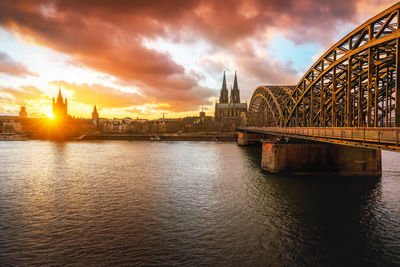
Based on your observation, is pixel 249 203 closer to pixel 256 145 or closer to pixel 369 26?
pixel 369 26

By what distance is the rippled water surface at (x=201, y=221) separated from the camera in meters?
14.3

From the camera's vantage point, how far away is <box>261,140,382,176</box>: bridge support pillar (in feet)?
109

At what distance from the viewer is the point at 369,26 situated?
76.1 ft

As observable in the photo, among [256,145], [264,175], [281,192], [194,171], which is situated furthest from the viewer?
[256,145]

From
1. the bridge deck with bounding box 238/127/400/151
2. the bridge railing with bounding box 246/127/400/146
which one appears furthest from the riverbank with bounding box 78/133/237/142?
the bridge deck with bounding box 238/127/400/151

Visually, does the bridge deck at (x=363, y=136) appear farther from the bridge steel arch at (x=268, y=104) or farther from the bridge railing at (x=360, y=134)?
the bridge steel arch at (x=268, y=104)

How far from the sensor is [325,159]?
33.9 m

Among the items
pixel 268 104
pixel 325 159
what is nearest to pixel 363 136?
pixel 325 159

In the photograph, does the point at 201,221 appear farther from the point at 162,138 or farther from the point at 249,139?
the point at 162,138

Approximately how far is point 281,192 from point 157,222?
14875 millimetres

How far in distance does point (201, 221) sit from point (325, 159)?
23070 millimetres

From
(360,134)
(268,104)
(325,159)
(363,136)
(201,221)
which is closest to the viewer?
(363,136)

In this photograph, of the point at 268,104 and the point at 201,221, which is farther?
the point at 268,104

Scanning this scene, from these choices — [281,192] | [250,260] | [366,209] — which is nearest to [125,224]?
[250,260]
